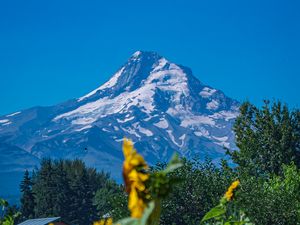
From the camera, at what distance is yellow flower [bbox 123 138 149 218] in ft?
6.14

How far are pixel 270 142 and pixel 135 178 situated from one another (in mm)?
45515

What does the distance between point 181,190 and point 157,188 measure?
105 ft

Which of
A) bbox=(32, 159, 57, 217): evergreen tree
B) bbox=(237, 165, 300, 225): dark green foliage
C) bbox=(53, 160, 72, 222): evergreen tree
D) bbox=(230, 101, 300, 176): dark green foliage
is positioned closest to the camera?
bbox=(237, 165, 300, 225): dark green foliage

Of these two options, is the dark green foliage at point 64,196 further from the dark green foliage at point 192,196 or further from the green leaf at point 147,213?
the green leaf at point 147,213

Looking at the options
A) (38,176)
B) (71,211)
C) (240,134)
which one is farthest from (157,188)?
Result: (38,176)

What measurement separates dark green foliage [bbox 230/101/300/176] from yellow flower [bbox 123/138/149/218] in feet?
140

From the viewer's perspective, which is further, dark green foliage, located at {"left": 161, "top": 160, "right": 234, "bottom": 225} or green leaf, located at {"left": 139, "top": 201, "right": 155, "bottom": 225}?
dark green foliage, located at {"left": 161, "top": 160, "right": 234, "bottom": 225}

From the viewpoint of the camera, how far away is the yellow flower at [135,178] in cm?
187

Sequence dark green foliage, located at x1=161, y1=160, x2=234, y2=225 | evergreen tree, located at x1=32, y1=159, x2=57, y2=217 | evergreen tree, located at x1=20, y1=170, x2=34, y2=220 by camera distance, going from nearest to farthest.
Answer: dark green foliage, located at x1=161, y1=160, x2=234, y2=225 < evergreen tree, located at x1=32, y1=159, x2=57, y2=217 < evergreen tree, located at x1=20, y1=170, x2=34, y2=220

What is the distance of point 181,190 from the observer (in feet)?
111

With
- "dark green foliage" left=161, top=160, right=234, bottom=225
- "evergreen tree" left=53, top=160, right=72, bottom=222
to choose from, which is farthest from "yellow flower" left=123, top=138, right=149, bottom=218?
"evergreen tree" left=53, top=160, right=72, bottom=222

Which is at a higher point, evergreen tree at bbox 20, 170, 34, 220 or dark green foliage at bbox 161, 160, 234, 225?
evergreen tree at bbox 20, 170, 34, 220

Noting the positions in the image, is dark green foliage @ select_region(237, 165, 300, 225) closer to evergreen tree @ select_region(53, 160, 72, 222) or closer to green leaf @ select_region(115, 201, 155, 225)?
green leaf @ select_region(115, 201, 155, 225)

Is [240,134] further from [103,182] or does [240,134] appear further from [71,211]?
[103,182]
